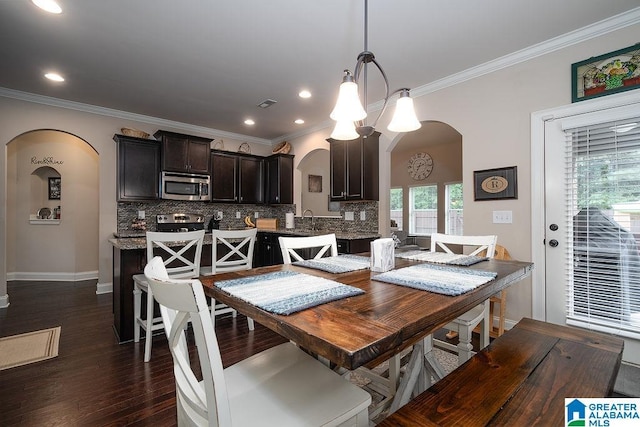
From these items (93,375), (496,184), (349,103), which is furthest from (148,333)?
(496,184)

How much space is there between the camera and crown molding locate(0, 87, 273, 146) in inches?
146

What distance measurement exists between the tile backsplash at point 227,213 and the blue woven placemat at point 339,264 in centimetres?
233

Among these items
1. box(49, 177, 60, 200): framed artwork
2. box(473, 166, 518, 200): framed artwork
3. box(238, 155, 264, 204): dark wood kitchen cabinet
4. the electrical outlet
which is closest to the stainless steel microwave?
box(238, 155, 264, 204): dark wood kitchen cabinet

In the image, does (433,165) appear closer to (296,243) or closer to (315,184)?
(315,184)

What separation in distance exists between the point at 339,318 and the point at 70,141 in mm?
6524

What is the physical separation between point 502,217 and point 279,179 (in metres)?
3.60

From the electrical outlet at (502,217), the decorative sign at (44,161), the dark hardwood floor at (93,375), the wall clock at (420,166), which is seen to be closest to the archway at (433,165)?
the wall clock at (420,166)

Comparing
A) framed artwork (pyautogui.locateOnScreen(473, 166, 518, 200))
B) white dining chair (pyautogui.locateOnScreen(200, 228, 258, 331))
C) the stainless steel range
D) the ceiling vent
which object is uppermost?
the ceiling vent

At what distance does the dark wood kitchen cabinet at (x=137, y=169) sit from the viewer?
4129mm

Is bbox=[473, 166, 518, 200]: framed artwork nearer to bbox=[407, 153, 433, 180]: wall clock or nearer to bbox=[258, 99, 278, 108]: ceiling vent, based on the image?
bbox=[258, 99, 278, 108]: ceiling vent

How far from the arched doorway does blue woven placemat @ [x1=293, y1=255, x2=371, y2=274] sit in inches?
219

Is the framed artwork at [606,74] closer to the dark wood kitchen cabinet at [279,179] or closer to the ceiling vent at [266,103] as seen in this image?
the ceiling vent at [266,103]

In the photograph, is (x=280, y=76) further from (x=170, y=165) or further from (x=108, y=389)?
(x=108, y=389)

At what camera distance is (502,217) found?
2906mm
